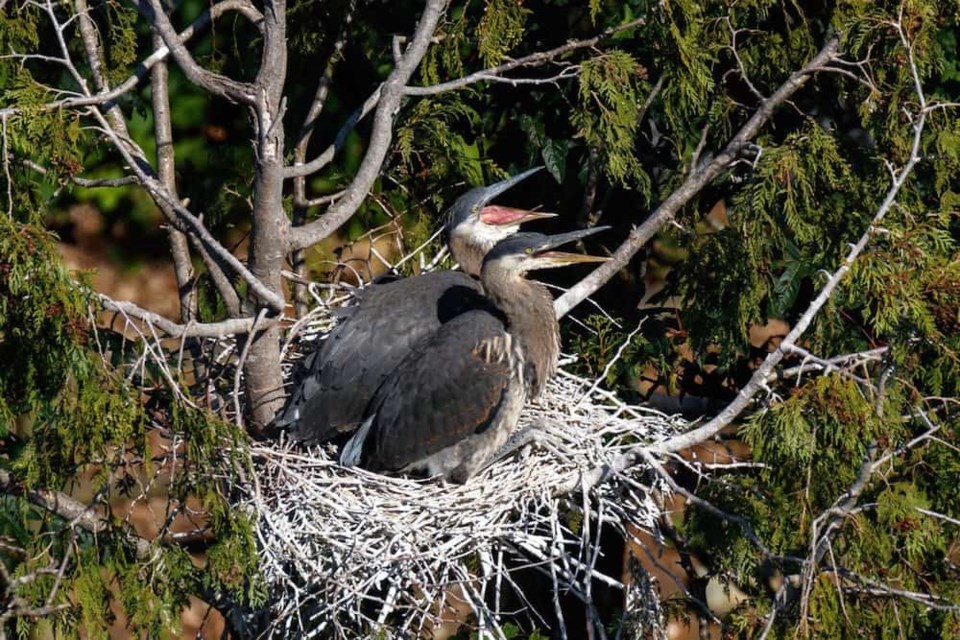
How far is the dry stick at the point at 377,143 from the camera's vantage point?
412 centimetres

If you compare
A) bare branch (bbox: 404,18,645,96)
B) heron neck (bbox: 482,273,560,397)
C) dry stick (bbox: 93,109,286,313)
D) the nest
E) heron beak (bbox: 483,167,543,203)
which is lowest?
the nest

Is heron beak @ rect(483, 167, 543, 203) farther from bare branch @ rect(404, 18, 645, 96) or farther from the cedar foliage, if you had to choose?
bare branch @ rect(404, 18, 645, 96)

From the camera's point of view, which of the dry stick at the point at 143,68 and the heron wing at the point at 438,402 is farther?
the heron wing at the point at 438,402

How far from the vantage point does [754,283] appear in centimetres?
446

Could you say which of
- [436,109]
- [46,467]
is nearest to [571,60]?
[436,109]

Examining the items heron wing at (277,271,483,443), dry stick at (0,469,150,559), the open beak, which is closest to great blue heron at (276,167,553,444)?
heron wing at (277,271,483,443)

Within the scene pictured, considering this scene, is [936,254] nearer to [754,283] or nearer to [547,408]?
[754,283]

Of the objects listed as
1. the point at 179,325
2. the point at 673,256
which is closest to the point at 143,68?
the point at 179,325

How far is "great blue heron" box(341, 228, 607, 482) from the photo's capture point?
4395mm

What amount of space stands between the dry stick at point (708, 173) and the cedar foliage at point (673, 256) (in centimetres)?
11

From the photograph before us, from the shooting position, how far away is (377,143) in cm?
418

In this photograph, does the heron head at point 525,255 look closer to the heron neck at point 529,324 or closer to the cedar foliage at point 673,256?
the heron neck at point 529,324

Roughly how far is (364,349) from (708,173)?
1.25m

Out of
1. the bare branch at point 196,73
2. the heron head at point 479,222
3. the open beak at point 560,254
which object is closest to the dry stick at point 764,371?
the open beak at point 560,254
